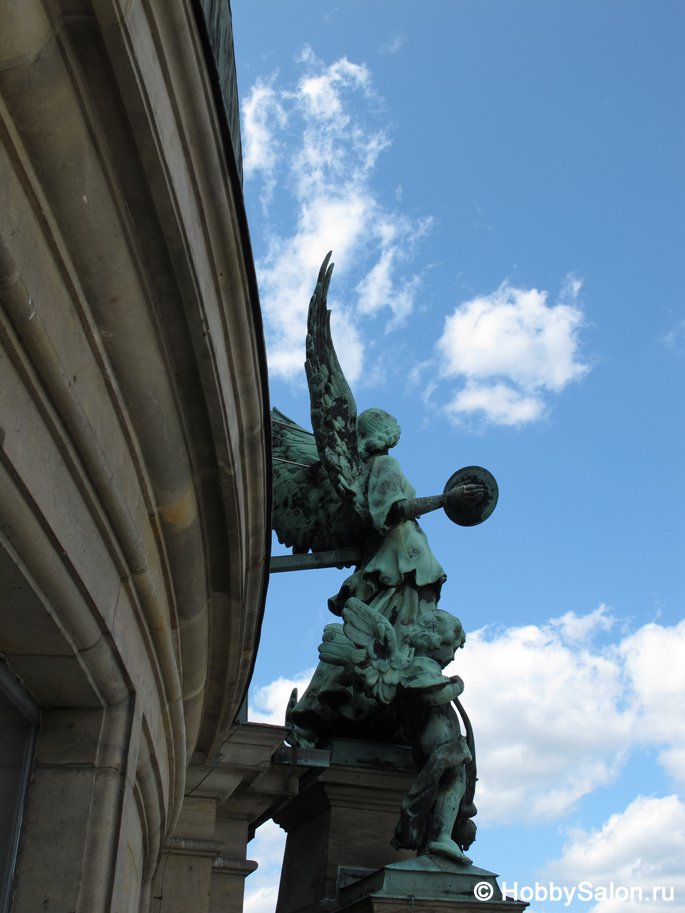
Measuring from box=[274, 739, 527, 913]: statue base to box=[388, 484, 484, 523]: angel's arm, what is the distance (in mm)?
2099

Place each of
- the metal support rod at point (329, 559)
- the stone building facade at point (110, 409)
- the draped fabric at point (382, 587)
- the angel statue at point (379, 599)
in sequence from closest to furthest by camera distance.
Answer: the stone building facade at point (110, 409), the angel statue at point (379, 599), the draped fabric at point (382, 587), the metal support rod at point (329, 559)

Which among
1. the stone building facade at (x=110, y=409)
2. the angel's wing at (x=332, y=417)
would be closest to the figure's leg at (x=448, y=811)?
the angel's wing at (x=332, y=417)

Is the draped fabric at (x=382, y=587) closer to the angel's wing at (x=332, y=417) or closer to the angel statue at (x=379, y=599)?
the angel statue at (x=379, y=599)

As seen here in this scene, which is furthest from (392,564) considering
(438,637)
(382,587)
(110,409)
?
(110,409)

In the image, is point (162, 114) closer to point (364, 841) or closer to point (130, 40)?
point (130, 40)

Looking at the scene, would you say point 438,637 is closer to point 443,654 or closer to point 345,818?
point 443,654

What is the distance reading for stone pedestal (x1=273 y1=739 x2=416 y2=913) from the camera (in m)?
7.68

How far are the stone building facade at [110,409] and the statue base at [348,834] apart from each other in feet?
11.9

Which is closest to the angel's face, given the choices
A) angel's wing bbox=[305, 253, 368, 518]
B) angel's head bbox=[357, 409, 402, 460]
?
angel's wing bbox=[305, 253, 368, 518]

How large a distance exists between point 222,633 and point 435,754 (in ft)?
12.6

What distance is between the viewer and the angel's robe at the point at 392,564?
28.4 feet

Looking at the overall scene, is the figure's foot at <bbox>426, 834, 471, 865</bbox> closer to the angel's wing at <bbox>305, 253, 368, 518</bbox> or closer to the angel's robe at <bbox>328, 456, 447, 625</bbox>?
the angel's robe at <bbox>328, 456, 447, 625</bbox>

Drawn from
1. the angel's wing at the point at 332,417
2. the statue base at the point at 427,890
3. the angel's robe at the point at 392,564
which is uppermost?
the angel's wing at the point at 332,417

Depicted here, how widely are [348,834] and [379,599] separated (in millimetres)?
2013
